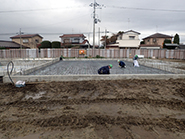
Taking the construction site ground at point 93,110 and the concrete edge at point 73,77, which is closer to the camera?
the construction site ground at point 93,110

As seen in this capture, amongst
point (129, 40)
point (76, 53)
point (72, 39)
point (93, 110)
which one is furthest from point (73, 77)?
point (72, 39)

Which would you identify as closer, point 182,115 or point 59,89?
point 182,115

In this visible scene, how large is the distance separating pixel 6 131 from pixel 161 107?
4.03 m

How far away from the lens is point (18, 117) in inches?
139

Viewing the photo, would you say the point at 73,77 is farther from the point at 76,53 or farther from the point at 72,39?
the point at 72,39

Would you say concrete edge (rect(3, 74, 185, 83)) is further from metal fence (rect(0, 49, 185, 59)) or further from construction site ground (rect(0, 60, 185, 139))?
metal fence (rect(0, 49, 185, 59))

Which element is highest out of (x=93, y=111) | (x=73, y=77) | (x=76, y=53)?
(x=76, y=53)

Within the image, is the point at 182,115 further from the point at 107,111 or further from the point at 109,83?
the point at 109,83

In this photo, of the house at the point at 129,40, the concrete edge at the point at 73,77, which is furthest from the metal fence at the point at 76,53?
the concrete edge at the point at 73,77

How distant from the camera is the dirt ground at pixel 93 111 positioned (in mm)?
2850

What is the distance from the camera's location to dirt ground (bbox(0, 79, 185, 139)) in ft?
9.35

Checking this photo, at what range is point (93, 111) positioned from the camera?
12.5 ft

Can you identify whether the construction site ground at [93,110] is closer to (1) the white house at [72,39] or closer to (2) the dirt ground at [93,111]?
(2) the dirt ground at [93,111]

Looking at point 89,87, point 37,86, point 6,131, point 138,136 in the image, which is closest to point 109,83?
point 89,87
